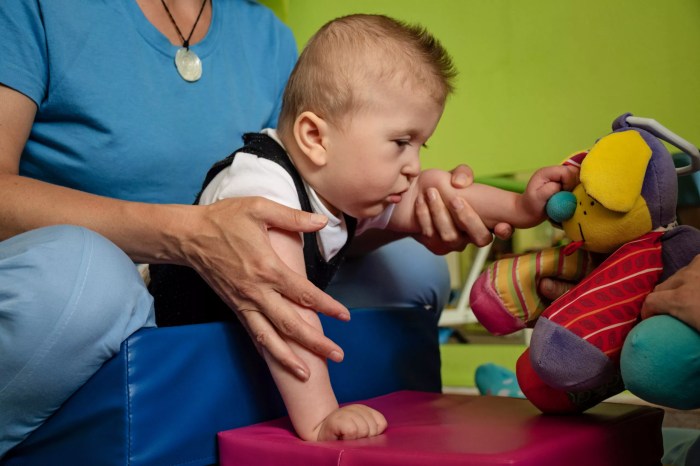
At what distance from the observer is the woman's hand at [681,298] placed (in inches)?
23.5

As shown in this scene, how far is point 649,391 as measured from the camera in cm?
62

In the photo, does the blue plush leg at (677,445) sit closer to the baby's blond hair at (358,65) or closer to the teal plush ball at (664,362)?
the teal plush ball at (664,362)

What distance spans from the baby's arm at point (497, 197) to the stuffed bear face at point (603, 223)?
4 centimetres

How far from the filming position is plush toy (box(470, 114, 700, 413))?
69 cm

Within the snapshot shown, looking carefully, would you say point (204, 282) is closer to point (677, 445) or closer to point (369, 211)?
point (369, 211)

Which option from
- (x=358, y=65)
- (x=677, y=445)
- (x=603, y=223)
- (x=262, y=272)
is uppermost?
(x=358, y=65)

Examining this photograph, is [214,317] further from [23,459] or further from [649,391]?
[649,391]

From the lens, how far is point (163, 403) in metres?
0.75

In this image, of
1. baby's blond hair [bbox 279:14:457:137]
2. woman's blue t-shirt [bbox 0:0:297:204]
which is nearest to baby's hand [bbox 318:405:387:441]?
baby's blond hair [bbox 279:14:457:137]

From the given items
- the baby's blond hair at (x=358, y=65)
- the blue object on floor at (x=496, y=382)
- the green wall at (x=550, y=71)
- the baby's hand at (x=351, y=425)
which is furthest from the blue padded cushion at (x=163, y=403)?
the green wall at (x=550, y=71)

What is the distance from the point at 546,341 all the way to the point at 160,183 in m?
0.63

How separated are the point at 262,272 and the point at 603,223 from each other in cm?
36

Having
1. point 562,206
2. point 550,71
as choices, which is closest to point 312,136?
point 562,206

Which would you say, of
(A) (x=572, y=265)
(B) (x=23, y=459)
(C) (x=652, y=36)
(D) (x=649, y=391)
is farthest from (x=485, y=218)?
(C) (x=652, y=36)
